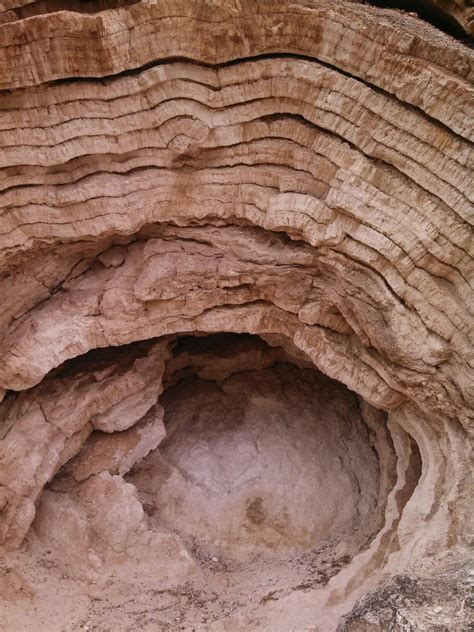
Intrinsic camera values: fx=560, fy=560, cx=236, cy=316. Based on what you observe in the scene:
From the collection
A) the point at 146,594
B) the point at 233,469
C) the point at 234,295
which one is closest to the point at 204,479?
the point at 233,469

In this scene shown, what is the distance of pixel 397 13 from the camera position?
370cm

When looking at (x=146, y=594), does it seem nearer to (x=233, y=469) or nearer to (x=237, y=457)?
(x=233, y=469)

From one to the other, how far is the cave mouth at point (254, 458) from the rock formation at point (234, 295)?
0.09ft

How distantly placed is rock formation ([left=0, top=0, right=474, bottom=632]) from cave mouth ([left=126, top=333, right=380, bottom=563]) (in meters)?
0.03

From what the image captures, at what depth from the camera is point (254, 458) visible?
5.30 m

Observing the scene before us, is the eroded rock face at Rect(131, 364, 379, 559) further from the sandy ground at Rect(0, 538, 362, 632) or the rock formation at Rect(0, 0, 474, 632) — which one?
the sandy ground at Rect(0, 538, 362, 632)

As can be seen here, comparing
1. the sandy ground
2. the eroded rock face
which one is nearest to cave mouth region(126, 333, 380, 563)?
the eroded rock face

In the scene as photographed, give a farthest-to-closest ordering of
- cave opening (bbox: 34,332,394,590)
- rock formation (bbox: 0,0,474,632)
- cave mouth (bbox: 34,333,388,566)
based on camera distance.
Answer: cave mouth (bbox: 34,333,388,566)
cave opening (bbox: 34,332,394,590)
rock formation (bbox: 0,0,474,632)

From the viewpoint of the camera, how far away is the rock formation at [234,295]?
3273mm

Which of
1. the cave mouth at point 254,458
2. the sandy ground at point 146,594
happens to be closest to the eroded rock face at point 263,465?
the cave mouth at point 254,458

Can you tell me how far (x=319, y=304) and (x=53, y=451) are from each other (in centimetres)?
245

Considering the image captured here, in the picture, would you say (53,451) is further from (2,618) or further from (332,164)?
(332,164)

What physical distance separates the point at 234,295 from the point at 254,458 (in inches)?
70.5

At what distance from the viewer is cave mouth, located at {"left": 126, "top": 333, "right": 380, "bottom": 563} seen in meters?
4.88
